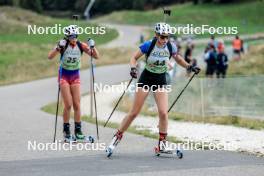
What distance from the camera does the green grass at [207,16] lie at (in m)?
90.6

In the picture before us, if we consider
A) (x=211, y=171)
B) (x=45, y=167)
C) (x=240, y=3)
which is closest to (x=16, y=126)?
(x=45, y=167)

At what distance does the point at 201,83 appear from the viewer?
67.1 ft

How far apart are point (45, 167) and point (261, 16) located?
86672 millimetres

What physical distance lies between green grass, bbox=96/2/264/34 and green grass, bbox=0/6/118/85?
47.8ft

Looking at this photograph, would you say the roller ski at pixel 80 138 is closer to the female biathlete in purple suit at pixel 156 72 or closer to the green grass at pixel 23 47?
the female biathlete in purple suit at pixel 156 72

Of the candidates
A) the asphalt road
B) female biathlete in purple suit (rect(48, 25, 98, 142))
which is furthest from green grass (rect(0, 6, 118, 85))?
female biathlete in purple suit (rect(48, 25, 98, 142))

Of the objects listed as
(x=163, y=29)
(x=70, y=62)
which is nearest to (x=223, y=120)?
(x=70, y=62)

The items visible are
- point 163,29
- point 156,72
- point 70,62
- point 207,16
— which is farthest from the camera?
point 207,16

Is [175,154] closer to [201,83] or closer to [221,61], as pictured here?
[201,83]

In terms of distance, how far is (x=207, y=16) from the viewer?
9438 centimetres

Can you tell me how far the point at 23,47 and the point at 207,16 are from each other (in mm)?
42123

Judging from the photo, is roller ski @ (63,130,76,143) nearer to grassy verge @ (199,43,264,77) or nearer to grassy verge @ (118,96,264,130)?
grassy verge @ (118,96,264,130)

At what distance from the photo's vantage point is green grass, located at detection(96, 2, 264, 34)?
3568 inches

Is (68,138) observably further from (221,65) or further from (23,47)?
(23,47)
